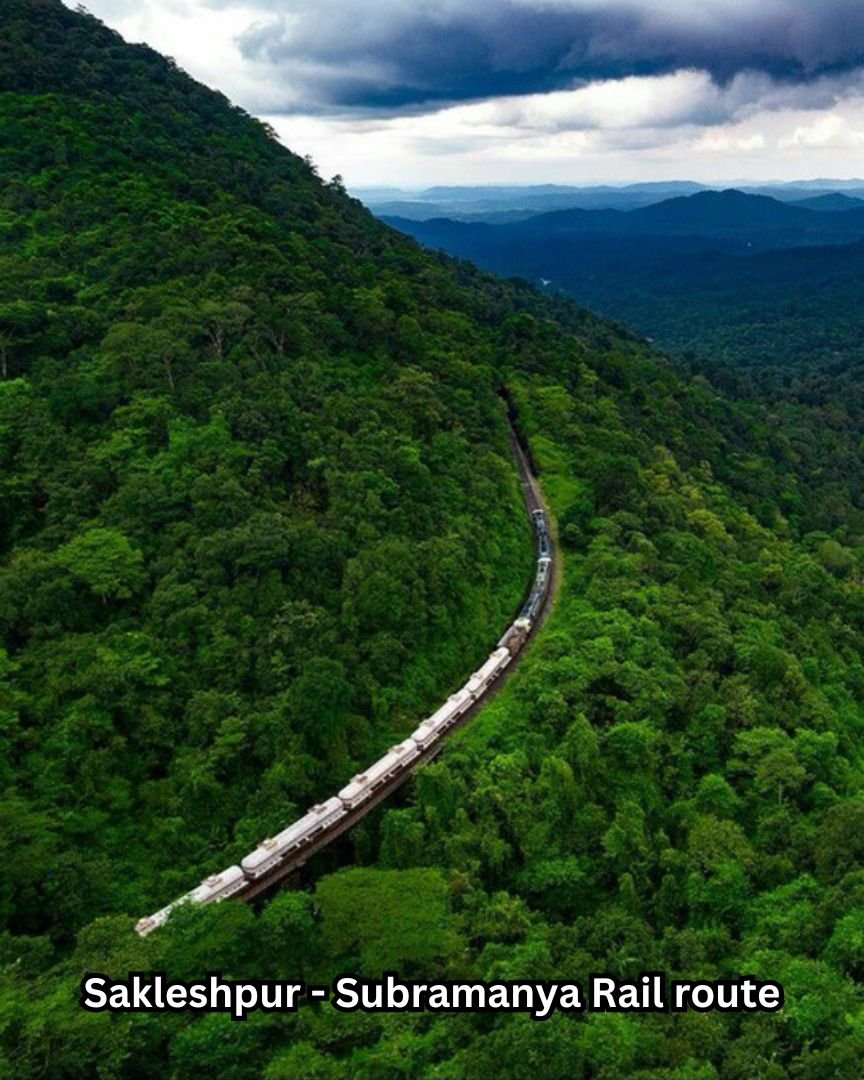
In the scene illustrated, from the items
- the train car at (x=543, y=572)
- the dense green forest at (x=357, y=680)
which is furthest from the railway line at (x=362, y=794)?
the train car at (x=543, y=572)

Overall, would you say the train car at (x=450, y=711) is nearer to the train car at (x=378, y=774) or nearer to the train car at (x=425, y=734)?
the train car at (x=425, y=734)

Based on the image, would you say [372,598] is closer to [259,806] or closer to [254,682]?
[254,682]

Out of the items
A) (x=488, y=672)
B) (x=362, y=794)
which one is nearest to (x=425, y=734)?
(x=362, y=794)

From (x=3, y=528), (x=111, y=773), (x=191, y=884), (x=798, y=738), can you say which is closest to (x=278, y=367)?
(x=3, y=528)

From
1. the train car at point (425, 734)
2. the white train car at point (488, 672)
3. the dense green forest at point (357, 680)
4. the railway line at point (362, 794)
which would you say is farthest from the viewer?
the white train car at point (488, 672)

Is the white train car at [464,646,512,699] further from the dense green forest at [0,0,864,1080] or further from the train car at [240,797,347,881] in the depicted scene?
the train car at [240,797,347,881]

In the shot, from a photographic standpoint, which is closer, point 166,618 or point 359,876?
point 359,876
